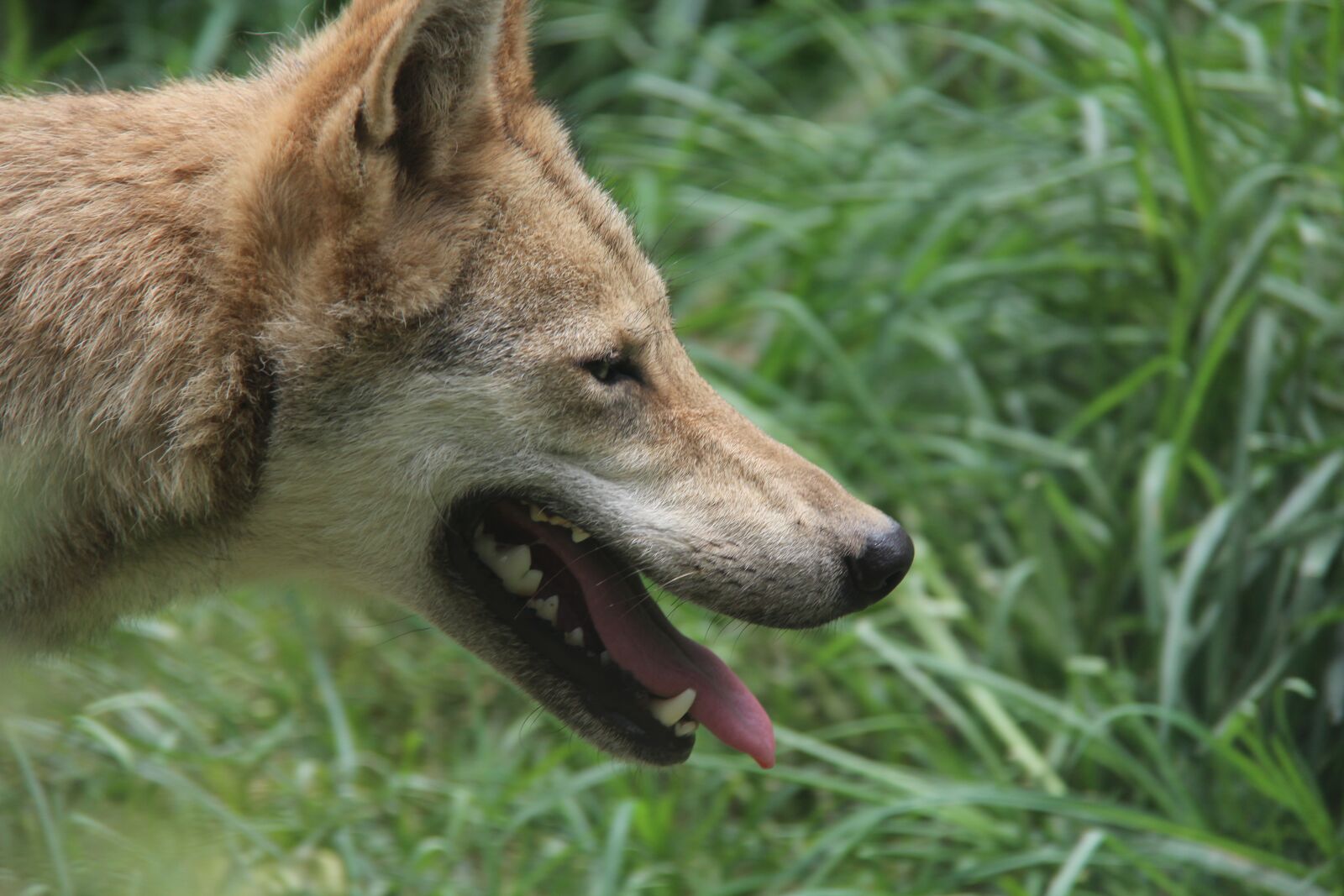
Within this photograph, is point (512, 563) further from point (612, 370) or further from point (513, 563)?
point (612, 370)

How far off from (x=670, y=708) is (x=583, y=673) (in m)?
0.20

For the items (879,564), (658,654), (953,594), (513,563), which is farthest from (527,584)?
(953,594)

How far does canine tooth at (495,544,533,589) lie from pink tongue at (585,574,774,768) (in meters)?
0.10

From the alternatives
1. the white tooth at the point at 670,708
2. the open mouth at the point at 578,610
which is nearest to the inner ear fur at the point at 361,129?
the open mouth at the point at 578,610

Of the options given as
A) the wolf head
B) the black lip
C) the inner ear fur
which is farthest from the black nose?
the inner ear fur

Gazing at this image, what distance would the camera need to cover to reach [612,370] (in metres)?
2.83

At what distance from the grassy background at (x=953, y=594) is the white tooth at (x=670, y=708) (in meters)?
0.61

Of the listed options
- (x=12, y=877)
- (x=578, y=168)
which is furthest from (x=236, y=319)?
(x=12, y=877)

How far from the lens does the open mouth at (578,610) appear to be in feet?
9.50

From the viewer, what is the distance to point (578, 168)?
10.2ft

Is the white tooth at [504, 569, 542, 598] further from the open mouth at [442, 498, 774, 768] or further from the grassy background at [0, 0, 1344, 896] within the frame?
the grassy background at [0, 0, 1344, 896]

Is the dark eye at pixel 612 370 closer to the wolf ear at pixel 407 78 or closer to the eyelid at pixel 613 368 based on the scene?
the eyelid at pixel 613 368

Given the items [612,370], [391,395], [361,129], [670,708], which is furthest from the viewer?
[670,708]

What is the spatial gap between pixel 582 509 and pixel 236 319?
76 centimetres
